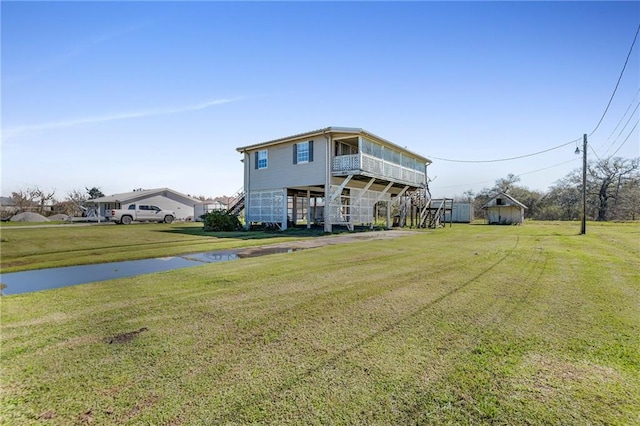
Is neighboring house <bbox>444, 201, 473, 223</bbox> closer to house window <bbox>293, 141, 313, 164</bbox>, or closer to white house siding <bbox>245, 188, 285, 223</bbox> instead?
white house siding <bbox>245, 188, 285, 223</bbox>

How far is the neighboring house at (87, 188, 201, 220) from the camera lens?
3634cm

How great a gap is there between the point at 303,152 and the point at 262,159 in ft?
12.5

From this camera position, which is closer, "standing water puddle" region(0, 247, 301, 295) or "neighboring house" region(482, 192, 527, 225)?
"standing water puddle" region(0, 247, 301, 295)

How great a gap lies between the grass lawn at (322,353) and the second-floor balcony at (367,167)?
39.1ft

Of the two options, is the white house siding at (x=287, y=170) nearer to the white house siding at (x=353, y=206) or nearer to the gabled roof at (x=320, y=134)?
the gabled roof at (x=320, y=134)

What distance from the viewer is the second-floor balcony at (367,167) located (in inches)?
655

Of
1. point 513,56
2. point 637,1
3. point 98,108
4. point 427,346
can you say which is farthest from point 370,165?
point 427,346

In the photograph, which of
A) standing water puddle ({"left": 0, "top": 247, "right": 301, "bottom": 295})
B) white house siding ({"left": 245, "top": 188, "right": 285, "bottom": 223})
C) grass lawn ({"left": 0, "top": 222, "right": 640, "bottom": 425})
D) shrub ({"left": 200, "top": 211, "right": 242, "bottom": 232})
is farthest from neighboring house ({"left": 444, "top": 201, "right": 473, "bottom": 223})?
standing water puddle ({"left": 0, "top": 247, "right": 301, "bottom": 295})

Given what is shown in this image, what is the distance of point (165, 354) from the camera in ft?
8.92

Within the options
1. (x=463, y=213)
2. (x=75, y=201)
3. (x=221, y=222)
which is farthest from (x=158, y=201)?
(x=463, y=213)

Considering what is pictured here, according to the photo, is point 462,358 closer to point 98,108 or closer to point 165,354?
point 165,354

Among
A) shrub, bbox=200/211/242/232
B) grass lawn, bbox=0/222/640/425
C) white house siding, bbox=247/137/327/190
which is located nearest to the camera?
grass lawn, bbox=0/222/640/425

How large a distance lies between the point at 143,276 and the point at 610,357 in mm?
6824

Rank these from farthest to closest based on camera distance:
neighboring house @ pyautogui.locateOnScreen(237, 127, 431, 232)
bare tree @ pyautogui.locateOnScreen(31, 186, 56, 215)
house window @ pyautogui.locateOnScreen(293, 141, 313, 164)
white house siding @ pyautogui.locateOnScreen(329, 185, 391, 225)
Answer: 1. bare tree @ pyautogui.locateOnScreen(31, 186, 56, 215)
2. white house siding @ pyautogui.locateOnScreen(329, 185, 391, 225)
3. house window @ pyautogui.locateOnScreen(293, 141, 313, 164)
4. neighboring house @ pyautogui.locateOnScreen(237, 127, 431, 232)
